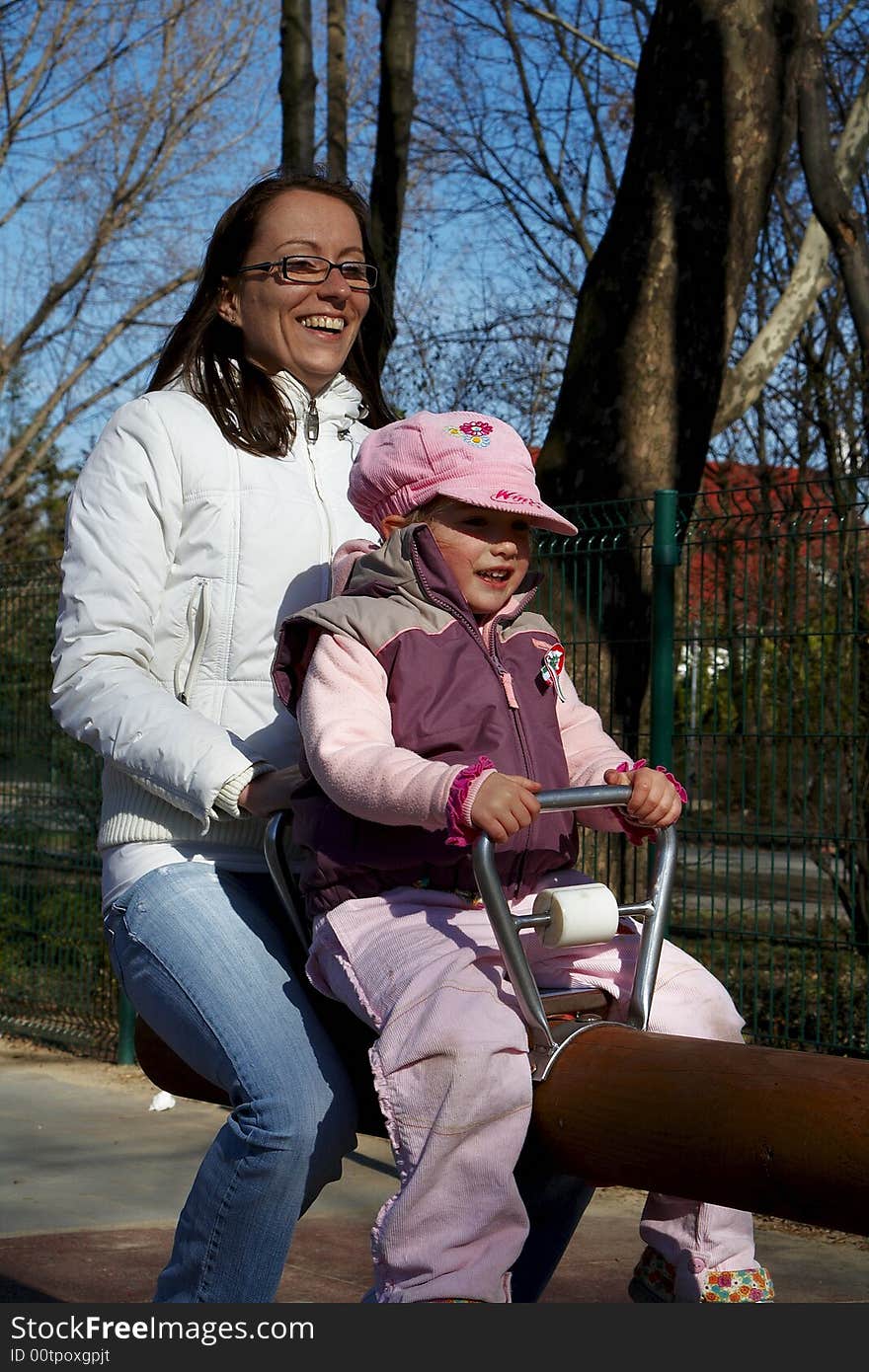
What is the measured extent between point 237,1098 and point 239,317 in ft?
4.35

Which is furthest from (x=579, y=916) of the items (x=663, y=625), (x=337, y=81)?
(x=337, y=81)

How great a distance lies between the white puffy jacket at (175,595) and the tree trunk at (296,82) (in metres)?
6.67

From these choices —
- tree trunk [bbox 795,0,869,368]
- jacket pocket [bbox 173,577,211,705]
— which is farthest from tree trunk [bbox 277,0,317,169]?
jacket pocket [bbox 173,577,211,705]

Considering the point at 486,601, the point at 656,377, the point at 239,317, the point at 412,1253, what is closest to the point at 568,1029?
the point at 412,1253

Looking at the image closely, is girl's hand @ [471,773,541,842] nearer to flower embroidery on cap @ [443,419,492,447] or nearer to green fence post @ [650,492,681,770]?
flower embroidery on cap @ [443,419,492,447]

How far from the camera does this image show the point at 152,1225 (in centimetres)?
521

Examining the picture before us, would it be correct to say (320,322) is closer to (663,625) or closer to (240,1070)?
(240,1070)

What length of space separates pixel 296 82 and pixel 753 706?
532 cm

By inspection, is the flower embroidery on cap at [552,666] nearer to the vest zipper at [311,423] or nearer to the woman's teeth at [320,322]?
the vest zipper at [311,423]

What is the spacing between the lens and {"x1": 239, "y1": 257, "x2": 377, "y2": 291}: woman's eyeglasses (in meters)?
2.76

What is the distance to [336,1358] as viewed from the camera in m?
1.90

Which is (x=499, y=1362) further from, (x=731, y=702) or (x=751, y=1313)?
(x=731, y=702)

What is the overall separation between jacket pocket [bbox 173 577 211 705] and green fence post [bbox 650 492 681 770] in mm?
3129

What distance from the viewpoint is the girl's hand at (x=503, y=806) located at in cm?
197
